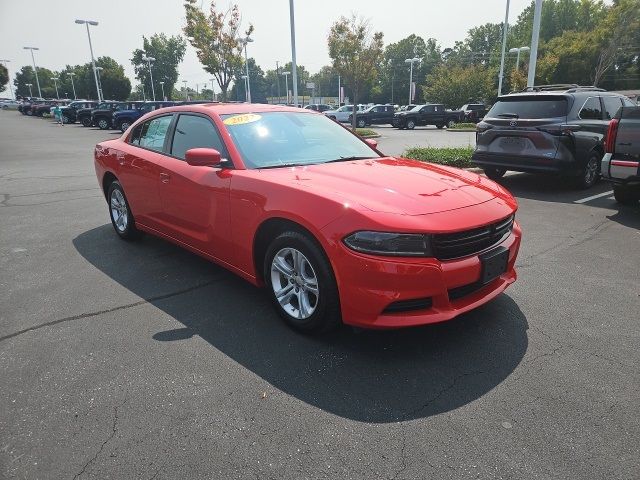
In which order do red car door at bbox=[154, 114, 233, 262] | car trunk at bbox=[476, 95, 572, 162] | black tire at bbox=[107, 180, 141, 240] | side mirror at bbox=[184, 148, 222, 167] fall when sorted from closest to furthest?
side mirror at bbox=[184, 148, 222, 167], red car door at bbox=[154, 114, 233, 262], black tire at bbox=[107, 180, 141, 240], car trunk at bbox=[476, 95, 572, 162]

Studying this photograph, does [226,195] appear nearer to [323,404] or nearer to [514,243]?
[323,404]

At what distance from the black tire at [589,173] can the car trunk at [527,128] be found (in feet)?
2.66

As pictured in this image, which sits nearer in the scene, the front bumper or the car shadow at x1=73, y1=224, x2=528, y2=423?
the car shadow at x1=73, y1=224, x2=528, y2=423

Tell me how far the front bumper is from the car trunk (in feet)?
19.2

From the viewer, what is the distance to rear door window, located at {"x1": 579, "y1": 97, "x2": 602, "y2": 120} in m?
7.91

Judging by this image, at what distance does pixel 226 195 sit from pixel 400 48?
113268 mm

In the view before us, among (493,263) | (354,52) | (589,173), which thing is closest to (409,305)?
(493,263)

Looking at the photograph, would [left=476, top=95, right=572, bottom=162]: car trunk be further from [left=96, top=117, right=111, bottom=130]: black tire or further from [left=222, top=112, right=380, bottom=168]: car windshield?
[left=96, top=117, right=111, bottom=130]: black tire

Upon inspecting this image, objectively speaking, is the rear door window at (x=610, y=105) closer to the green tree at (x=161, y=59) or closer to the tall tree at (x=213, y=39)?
the tall tree at (x=213, y=39)

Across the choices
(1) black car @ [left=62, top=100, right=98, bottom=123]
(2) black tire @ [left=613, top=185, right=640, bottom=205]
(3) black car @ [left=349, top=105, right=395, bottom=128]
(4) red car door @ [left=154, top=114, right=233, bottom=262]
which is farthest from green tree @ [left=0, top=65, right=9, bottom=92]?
(2) black tire @ [left=613, top=185, right=640, bottom=205]

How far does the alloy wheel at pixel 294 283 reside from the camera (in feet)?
10.1

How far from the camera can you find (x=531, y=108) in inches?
313

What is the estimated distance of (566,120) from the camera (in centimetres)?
762

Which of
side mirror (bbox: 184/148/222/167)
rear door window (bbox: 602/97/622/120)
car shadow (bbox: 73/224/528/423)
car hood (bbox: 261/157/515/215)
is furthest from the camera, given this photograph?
rear door window (bbox: 602/97/622/120)
